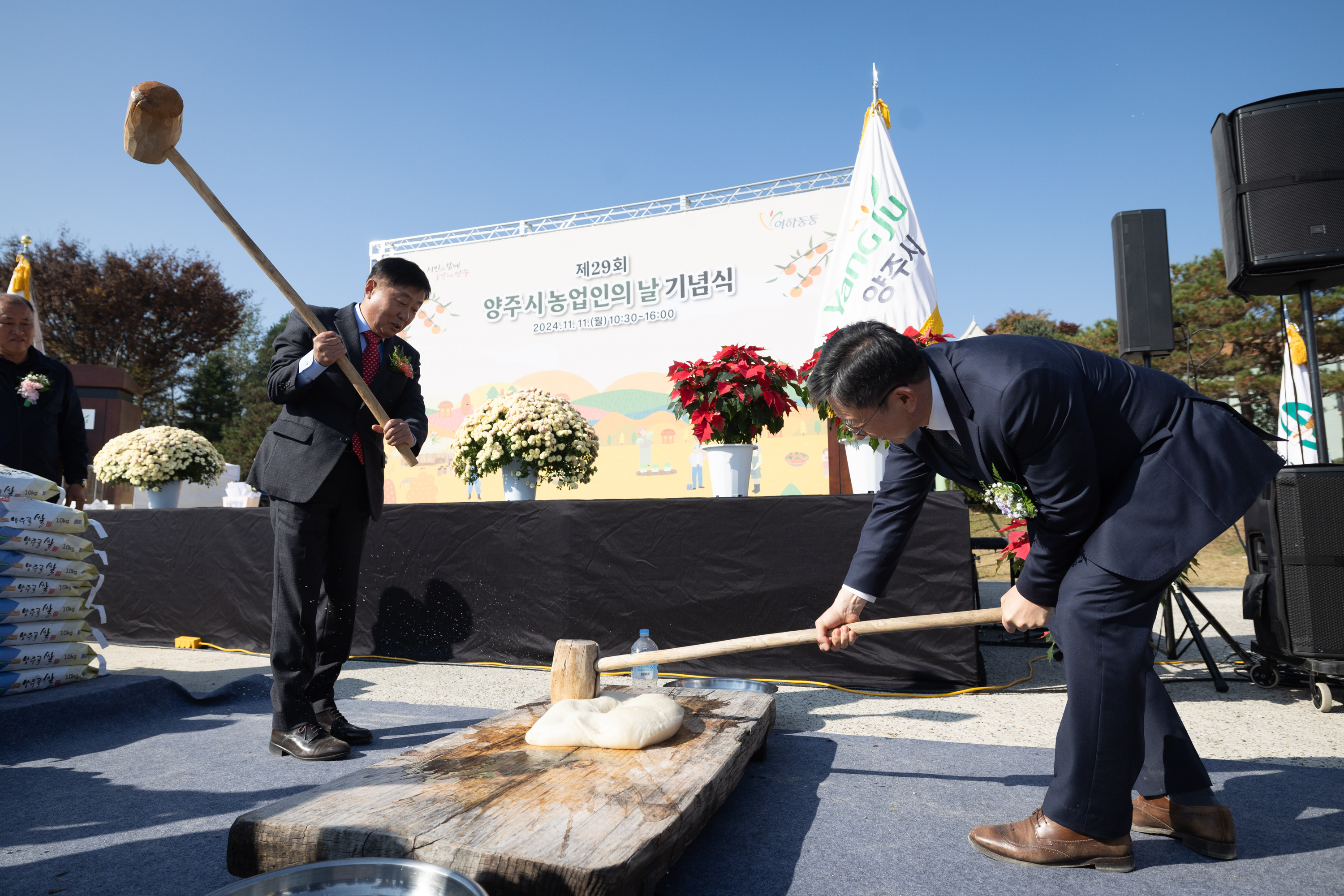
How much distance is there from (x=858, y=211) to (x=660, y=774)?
11.2 ft

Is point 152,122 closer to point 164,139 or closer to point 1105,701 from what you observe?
point 164,139

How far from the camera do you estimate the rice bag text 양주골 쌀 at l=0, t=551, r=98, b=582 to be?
2.95 meters

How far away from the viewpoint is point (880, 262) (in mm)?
3990

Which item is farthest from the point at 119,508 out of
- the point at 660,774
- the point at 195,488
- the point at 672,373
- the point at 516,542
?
the point at 660,774

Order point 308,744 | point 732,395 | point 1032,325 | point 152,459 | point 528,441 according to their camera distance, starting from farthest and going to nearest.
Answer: point 1032,325 → point 152,459 → point 528,441 → point 732,395 → point 308,744

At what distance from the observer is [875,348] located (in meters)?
1.56

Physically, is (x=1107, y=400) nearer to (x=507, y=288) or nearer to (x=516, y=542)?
(x=516, y=542)

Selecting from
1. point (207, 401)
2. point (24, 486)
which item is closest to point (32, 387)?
point (24, 486)

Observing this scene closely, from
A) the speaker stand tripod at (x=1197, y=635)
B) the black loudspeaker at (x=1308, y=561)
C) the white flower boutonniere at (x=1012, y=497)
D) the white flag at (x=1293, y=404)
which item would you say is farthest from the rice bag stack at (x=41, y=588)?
the white flag at (x=1293, y=404)

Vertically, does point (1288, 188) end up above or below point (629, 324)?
below

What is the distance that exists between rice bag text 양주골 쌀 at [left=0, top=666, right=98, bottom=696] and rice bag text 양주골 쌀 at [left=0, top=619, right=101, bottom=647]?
118mm

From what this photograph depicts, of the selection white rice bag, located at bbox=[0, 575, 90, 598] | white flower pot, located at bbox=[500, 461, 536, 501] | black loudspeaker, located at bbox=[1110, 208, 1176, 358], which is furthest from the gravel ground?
black loudspeaker, located at bbox=[1110, 208, 1176, 358]

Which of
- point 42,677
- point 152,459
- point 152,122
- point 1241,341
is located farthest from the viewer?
point 1241,341

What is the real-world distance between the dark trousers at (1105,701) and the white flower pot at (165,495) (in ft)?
17.1
